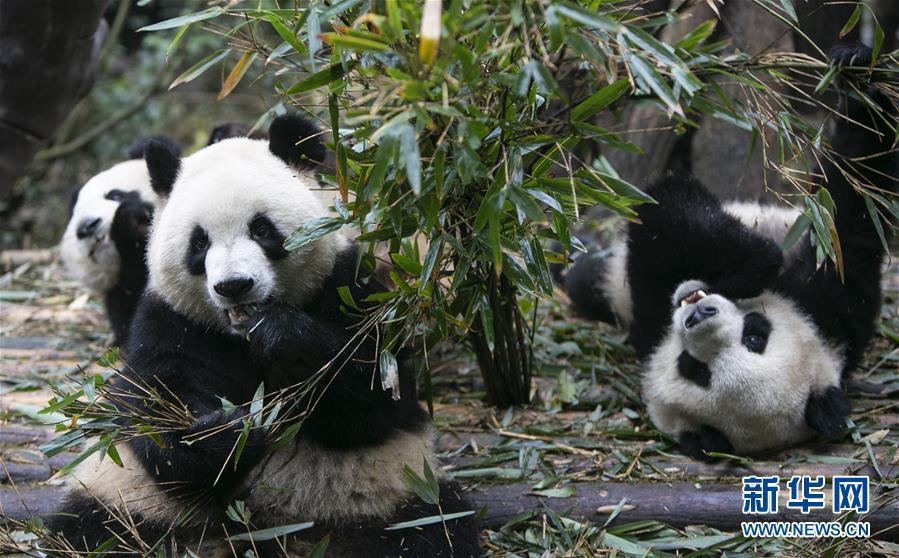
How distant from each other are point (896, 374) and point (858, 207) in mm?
938

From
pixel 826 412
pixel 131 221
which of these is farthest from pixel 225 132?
pixel 826 412

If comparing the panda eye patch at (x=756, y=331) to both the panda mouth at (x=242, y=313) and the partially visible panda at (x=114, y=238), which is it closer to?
the panda mouth at (x=242, y=313)

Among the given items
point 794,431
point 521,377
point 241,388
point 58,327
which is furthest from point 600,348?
point 58,327

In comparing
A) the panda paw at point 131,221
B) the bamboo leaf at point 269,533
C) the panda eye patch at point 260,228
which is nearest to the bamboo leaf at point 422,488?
the bamboo leaf at point 269,533

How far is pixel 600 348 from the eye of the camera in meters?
4.85

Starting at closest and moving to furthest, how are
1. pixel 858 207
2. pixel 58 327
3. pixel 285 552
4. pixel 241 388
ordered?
pixel 285 552 → pixel 241 388 → pixel 858 207 → pixel 58 327

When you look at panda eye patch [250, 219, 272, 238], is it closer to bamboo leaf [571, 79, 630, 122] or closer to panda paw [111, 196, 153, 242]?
bamboo leaf [571, 79, 630, 122]

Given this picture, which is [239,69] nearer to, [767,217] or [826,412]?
[826,412]

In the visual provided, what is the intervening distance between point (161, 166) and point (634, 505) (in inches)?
87.3

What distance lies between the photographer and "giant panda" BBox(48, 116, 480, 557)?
9.30 ft

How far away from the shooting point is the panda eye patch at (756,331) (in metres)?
3.80

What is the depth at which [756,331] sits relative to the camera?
12.6 ft

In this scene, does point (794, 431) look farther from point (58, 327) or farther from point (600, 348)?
point (58, 327)

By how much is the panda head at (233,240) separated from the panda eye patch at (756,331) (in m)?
1.86
